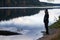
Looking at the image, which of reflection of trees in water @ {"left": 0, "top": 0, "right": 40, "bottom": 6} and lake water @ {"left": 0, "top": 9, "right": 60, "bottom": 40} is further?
reflection of trees in water @ {"left": 0, "top": 0, "right": 40, "bottom": 6}

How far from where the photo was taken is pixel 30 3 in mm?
125812

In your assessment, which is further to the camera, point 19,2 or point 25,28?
point 19,2

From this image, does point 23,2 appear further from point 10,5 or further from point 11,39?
point 11,39

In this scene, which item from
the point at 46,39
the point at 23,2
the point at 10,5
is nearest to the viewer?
the point at 46,39

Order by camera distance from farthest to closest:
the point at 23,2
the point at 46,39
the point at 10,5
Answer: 1. the point at 23,2
2. the point at 10,5
3. the point at 46,39

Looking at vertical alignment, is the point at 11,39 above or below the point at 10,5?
above

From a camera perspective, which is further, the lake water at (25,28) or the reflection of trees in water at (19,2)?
the reflection of trees in water at (19,2)

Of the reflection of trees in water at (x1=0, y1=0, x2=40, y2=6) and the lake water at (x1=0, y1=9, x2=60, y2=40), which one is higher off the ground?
the lake water at (x1=0, y1=9, x2=60, y2=40)

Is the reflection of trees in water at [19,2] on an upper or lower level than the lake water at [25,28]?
lower

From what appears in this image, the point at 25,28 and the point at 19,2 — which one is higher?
the point at 25,28

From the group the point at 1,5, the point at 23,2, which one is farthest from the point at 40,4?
the point at 1,5

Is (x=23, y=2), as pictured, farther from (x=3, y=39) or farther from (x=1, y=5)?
(x=3, y=39)

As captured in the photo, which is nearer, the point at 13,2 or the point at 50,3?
the point at 13,2

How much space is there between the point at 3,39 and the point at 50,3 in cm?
11159
